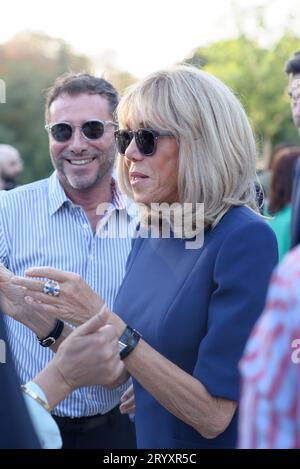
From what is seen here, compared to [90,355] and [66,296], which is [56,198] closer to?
[66,296]

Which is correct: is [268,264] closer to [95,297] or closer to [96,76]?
[95,297]

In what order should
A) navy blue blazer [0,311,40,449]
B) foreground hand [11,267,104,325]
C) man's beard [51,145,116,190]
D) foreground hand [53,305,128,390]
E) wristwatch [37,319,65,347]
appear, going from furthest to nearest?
man's beard [51,145,116,190], wristwatch [37,319,65,347], foreground hand [11,267,104,325], foreground hand [53,305,128,390], navy blue blazer [0,311,40,449]

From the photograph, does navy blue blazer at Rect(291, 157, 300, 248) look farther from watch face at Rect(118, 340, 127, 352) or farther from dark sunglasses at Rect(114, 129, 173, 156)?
watch face at Rect(118, 340, 127, 352)

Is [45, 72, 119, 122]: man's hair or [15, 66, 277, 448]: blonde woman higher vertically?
[45, 72, 119, 122]: man's hair

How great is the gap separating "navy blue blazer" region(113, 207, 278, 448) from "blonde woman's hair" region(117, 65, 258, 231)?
0.09 meters

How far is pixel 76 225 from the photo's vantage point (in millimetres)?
3746

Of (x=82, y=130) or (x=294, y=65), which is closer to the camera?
(x=82, y=130)

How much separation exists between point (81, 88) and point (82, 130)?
0.25 meters

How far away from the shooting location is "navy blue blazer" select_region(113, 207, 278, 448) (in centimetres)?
237

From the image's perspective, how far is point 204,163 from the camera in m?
2.62

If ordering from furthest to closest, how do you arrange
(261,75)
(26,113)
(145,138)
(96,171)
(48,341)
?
(26,113)
(261,75)
(96,171)
(48,341)
(145,138)

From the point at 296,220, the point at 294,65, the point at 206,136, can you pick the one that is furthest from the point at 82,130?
the point at 206,136

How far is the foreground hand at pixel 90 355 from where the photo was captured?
206 centimetres

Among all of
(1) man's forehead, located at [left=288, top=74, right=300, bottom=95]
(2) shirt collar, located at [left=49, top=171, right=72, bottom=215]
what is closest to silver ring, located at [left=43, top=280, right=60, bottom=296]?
(2) shirt collar, located at [left=49, top=171, right=72, bottom=215]
